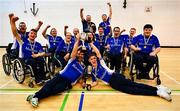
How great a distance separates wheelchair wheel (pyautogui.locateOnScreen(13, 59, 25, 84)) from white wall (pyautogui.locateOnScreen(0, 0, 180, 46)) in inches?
262

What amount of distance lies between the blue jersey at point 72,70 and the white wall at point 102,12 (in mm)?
7159

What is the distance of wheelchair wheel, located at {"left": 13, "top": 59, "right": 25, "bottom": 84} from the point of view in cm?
413

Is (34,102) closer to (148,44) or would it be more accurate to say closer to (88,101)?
(88,101)

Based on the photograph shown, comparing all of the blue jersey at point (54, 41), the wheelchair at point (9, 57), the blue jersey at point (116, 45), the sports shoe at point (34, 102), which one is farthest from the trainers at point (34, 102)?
the blue jersey at point (54, 41)

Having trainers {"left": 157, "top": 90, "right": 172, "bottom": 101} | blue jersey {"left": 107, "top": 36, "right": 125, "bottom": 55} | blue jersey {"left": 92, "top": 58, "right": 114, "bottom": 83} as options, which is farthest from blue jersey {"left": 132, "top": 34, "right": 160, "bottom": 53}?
trainers {"left": 157, "top": 90, "right": 172, "bottom": 101}

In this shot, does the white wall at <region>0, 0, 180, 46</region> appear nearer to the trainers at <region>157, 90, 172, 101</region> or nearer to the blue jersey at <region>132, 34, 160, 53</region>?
the blue jersey at <region>132, 34, 160, 53</region>

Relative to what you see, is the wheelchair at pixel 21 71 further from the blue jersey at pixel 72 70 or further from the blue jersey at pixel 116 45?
the blue jersey at pixel 116 45

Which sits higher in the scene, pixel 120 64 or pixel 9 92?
pixel 120 64

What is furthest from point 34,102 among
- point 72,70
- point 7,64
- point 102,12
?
point 102,12

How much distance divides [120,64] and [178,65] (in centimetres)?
246

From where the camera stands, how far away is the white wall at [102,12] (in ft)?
35.2

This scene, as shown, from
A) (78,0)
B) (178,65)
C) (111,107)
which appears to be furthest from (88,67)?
(78,0)

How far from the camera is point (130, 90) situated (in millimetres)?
3766

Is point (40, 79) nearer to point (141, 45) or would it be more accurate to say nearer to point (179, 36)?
point (141, 45)
